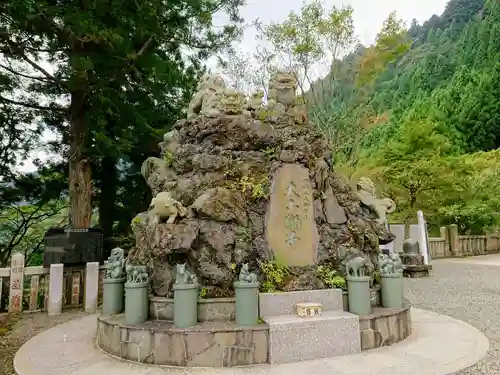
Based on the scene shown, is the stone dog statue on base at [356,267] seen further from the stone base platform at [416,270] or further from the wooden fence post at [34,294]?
the stone base platform at [416,270]

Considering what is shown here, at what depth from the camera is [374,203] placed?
241 inches

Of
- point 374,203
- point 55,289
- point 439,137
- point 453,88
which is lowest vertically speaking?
point 55,289

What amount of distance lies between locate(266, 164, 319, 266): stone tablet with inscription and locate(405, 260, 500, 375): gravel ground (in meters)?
2.15

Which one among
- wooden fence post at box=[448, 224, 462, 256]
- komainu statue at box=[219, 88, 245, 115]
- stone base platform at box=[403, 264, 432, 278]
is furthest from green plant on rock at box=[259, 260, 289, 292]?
wooden fence post at box=[448, 224, 462, 256]

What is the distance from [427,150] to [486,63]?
70.6 ft

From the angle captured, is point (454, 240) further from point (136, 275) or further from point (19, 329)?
point (19, 329)

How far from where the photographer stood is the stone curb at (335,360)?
3598 mm

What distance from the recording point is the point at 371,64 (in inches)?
605

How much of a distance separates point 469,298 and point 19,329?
862cm

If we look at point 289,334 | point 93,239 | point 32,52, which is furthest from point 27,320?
point 32,52

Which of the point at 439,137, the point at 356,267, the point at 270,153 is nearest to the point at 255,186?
the point at 270,153

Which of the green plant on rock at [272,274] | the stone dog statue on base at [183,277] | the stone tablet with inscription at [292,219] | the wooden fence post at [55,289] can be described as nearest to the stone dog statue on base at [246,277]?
the green plant on rock at [272,274]

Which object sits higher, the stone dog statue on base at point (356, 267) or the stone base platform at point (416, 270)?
the stone dog statue on base at point (356, 267)

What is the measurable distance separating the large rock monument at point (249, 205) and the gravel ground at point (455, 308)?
182cm
